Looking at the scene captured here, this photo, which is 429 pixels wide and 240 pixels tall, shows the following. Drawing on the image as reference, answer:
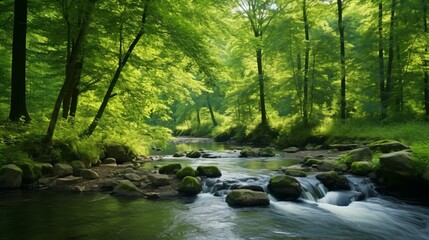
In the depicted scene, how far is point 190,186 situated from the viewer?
380 inches

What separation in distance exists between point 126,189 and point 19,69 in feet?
20.9

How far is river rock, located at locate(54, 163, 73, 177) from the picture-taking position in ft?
34.6

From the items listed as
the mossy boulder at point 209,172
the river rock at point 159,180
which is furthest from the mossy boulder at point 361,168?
the river rock at point 159,180

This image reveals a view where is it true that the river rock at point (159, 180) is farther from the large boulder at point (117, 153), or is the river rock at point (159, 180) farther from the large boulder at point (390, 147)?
the large boulder at point (390, 147)

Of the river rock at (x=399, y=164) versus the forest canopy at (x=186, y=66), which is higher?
the forest canopy at (x=186, y=66)

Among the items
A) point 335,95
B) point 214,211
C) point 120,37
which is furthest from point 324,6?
point 214,211

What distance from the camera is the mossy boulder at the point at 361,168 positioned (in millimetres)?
10766

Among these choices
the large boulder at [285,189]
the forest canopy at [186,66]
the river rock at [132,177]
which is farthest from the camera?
the forest canopy at [186,66]

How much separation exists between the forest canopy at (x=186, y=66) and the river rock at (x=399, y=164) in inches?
254

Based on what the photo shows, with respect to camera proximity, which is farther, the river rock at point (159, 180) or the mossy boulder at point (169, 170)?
the mossy boulder at point (169, 170)

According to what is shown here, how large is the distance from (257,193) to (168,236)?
9.86ft

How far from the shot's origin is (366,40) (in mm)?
20438

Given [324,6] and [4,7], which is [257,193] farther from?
[324,6]

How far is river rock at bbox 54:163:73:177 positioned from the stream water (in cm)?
138
